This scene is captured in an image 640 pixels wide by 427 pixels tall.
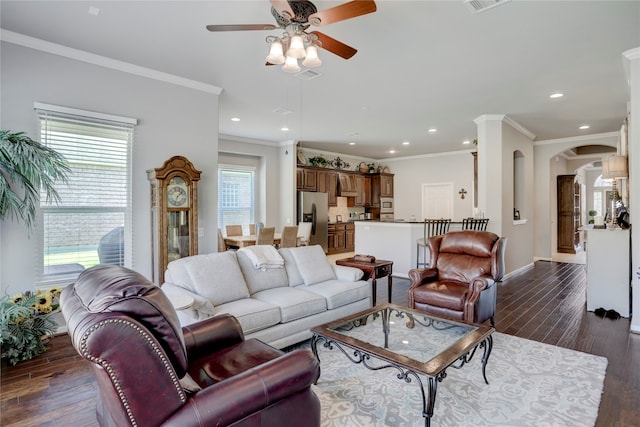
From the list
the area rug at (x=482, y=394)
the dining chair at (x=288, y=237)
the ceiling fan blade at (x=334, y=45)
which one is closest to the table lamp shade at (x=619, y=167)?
the area rug at (x=482, y=394)

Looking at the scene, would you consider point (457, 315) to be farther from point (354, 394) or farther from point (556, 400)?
point (354, 394)

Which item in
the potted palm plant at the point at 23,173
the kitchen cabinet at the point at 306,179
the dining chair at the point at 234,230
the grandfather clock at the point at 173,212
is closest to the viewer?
the potted palm plant at the point at 23,173

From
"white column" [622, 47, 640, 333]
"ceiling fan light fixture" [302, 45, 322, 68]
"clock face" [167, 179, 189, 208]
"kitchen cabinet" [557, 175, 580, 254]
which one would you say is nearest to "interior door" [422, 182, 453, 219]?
"kitchen cabinet" [557, 175, 580, 254]

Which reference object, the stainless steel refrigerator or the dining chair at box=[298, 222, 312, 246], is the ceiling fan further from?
the stainless steel refrigerator

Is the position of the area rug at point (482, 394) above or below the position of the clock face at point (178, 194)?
below

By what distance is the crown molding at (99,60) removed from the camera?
3.11 m

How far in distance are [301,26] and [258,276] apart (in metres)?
2.23

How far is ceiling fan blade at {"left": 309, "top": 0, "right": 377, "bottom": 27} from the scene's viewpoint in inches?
79.1

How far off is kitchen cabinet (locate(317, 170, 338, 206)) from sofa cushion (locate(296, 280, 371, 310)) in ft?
18.0

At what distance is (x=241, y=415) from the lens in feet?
4.44

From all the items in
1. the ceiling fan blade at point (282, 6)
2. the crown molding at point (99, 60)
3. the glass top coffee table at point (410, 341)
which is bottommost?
the glass top coffee table at point (410, 341)

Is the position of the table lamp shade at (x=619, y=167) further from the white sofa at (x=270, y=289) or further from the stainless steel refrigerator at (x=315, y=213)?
the stainless steel refrigerator at (x=315, y=213)

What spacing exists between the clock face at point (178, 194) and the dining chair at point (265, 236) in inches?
80.8

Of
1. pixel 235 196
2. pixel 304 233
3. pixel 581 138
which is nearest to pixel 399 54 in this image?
pixel 304 233
